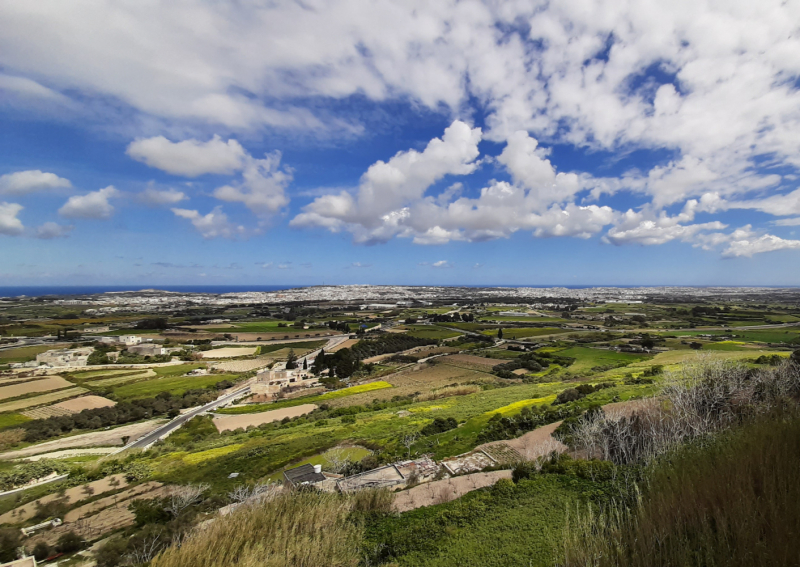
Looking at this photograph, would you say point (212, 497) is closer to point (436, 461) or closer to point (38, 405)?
point (436, 461)

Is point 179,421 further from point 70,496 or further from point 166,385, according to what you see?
point 70,496

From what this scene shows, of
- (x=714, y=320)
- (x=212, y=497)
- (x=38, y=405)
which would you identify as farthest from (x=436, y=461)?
(x=714, y=320)

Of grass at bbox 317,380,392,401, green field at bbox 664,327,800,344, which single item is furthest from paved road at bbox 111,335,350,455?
green field at bbox 664,327,800,344

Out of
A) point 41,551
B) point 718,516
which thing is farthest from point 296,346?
point 718,516

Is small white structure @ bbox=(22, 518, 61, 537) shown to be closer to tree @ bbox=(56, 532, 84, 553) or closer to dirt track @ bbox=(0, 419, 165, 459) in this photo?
tree @ bbox=(56, 532, 84, 553)

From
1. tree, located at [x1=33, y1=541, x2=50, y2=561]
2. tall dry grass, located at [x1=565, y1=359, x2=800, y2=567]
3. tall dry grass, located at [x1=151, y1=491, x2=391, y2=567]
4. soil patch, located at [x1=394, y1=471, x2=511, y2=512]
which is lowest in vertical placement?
tree, located at [x1=33, y1=541, x2=50, y2=561]

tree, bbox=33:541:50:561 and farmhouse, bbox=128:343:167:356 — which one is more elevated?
tree, bbox=33:541:50:561
